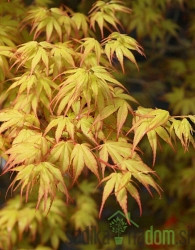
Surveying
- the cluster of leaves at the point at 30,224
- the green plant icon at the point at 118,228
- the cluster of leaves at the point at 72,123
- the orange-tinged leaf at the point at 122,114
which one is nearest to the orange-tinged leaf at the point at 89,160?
the cluster of leaves at the point at 72,123

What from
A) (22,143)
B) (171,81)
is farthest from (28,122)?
(171,81)

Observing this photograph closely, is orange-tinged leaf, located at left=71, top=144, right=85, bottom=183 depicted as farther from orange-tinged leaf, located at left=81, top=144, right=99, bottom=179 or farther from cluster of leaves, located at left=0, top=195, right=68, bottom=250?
cluster of leaves, located at left=0, top=195, right=68, bottom=250

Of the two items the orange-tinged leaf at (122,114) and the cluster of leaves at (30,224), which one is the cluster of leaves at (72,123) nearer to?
the orange-tinged leaf at (122,114)

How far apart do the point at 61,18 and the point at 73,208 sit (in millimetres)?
1318

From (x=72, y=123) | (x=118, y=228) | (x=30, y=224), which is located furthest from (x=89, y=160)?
(x=118, y=228)

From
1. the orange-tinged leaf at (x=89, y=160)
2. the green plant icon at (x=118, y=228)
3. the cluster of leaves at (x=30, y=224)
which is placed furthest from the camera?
the green plant icon at (x=118, y=228)

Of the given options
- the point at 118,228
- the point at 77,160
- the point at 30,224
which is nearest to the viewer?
the point at 77,160

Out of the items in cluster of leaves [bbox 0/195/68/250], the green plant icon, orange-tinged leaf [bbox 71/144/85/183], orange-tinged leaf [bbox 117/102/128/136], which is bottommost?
the green plant icon

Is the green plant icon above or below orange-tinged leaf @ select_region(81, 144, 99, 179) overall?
below

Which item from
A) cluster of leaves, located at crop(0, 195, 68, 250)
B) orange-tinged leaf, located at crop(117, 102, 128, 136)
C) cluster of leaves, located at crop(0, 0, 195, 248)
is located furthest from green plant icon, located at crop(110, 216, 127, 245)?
orange-tinged leaf, located at crop(117, 102, 128, 136)

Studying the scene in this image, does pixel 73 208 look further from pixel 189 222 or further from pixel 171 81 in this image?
pixel 171 81

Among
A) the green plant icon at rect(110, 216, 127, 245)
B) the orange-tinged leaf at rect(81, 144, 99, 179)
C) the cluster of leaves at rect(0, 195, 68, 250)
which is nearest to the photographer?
the orange-tinged leaf at rect(81, 144, 99, 179)

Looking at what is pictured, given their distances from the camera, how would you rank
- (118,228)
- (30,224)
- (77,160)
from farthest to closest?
(118,228)
(30,224)
(77,160)

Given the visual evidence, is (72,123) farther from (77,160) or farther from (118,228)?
(118,228)
